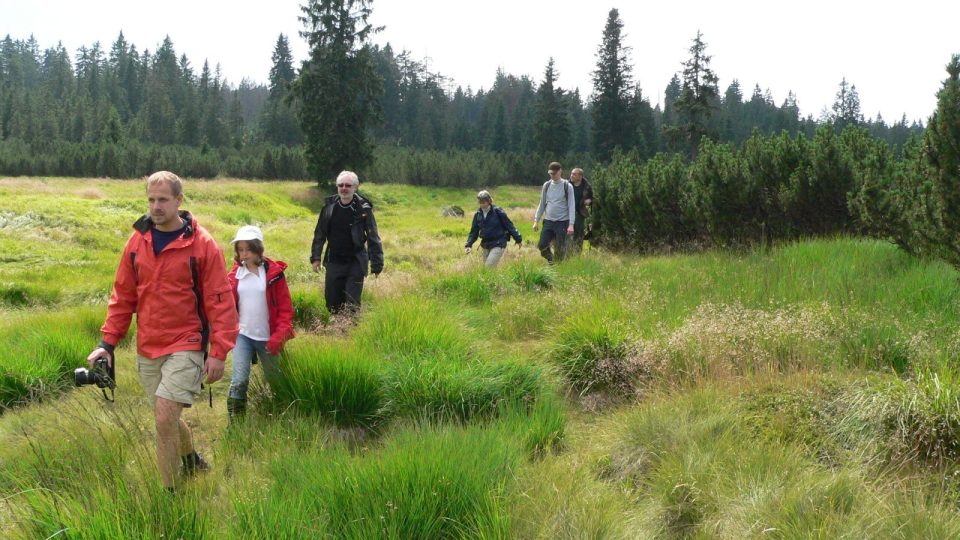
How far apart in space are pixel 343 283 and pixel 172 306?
3.45m

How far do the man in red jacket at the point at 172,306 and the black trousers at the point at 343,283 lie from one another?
3.16m

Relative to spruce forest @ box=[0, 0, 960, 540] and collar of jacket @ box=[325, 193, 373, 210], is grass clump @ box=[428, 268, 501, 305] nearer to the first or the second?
spruce forest @ box=[0, 0, 960, 540]

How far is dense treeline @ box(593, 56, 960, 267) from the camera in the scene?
5684 mm

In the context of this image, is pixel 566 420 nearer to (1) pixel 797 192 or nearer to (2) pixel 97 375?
(2) pixel 97 375

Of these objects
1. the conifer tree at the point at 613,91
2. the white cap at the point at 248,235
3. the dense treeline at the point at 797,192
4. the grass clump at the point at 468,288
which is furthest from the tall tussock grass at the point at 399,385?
the conifer tree at the point at 613,91

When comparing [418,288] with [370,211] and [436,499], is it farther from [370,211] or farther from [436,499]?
[436,499]

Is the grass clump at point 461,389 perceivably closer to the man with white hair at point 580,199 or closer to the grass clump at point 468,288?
the grass clump at point 468,288

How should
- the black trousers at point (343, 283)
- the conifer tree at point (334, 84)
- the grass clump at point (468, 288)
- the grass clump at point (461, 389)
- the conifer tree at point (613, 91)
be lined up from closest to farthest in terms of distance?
the grass clump at point (461, 389) → the black trousers at point (343, 283) → the grass clump at point (468, 288) → the conifer tree at point (334, 84) → the conifer tree at point (613, 91)

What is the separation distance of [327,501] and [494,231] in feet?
27.1

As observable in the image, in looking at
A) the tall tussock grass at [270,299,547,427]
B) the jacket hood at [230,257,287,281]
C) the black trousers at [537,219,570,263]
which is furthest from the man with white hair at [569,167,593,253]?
the jacket hood at [230,257,287,281]

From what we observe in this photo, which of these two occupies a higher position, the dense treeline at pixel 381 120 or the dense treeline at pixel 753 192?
the dense treeline at pixel 381 120

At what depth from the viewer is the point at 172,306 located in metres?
3.61

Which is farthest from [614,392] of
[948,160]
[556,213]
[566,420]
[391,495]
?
[556,213]

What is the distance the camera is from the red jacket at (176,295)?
3602mm
